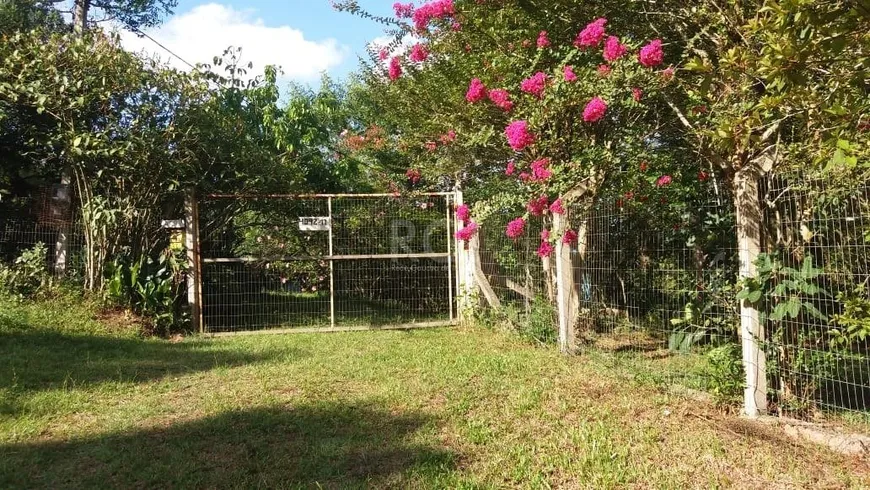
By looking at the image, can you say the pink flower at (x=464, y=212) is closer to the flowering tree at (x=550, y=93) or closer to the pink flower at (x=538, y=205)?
the flowering tree at (x=550, y=93)

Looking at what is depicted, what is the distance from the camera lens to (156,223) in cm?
749

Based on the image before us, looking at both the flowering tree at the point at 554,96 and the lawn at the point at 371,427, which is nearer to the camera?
the lawn at the point at 371,427

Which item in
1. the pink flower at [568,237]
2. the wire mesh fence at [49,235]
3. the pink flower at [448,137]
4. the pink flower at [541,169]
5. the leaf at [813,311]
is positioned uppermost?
the pink flower at [448,137]

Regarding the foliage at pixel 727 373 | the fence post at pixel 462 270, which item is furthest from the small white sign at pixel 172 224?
the foliage at pixel 727 373

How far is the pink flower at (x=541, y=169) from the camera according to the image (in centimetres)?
472

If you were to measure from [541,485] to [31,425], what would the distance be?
326 centimetres

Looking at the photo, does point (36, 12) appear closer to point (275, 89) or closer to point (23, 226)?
point (275, 89)

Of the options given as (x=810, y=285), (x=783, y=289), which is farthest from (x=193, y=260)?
(x=810, y=285)

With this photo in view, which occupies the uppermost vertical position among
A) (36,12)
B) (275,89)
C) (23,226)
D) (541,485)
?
(36,12)

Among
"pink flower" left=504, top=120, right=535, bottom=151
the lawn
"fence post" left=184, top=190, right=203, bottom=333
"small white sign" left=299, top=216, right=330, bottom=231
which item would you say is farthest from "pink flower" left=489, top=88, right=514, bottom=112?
"fence post" left=184, top=190, right=203, bottom=333

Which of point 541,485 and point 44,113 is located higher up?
point 44,113

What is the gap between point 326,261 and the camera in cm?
793

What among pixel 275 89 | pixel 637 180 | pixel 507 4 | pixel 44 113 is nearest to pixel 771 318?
pixel 637 180

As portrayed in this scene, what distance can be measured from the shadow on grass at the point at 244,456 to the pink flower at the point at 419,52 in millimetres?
4000
